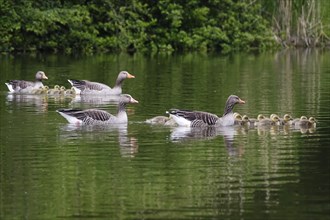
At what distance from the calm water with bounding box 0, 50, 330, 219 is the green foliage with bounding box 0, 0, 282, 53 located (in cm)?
1743

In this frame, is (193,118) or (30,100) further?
(30,100)

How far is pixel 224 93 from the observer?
32.9m

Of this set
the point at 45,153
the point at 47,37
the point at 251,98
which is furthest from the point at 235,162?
the point at 47,37

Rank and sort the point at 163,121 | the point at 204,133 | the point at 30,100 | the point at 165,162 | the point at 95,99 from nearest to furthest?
the point at 165,162 < the point at 204,133 < the point at 163,121 < the point at 30,100 < the point at 95,99

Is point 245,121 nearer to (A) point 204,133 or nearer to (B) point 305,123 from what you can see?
(B) point 305,123

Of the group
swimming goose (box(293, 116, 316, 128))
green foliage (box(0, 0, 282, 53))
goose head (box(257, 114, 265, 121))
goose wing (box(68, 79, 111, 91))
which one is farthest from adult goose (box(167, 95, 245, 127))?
green foliage (box(0, 0, 282, 53))

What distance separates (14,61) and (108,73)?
7.31 meters

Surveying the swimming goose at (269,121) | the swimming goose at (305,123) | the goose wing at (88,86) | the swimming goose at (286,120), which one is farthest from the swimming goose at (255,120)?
the goose wing at (88,86)

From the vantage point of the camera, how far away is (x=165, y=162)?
62.5 ft

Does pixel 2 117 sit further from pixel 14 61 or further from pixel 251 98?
pixel 14 61

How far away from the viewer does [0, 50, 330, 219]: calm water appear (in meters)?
15.3

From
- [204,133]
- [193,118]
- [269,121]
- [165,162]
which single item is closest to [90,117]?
[193,118]

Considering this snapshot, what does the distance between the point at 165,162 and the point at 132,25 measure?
3748cm

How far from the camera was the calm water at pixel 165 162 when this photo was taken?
15.3 m
